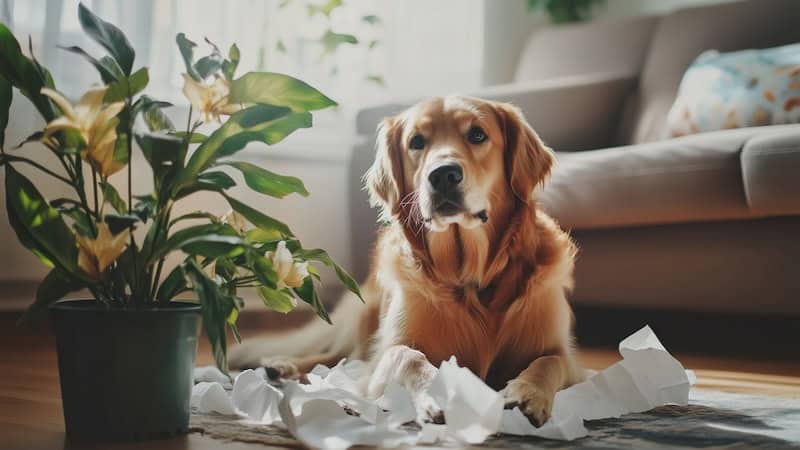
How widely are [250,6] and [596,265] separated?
1702 mm

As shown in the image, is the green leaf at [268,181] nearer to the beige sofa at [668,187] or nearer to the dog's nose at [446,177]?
the dog's nose at [446,177]

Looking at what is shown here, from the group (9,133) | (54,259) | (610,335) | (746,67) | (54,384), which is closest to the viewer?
(54,259)

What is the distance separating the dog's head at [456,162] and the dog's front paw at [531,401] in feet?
1.27

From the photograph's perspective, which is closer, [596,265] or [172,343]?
A: [172,343]

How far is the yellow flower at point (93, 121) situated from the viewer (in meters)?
1.04

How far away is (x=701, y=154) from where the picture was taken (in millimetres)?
2350

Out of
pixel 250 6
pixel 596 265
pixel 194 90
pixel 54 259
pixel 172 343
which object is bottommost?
pixel 596 265

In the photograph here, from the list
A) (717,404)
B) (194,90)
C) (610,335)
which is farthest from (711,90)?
(194,90)

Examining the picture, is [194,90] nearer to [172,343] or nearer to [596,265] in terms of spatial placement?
[172,343]

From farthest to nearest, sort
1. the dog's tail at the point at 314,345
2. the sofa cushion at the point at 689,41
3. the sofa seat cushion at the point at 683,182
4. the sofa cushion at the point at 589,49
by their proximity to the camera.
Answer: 1. the sofa cushion at the point at 589,49
2. the sofa cushion at the point at 689,41
3. the sofa seat cushion at the point at 683,182
4. the dog's tail at the point at 314,345

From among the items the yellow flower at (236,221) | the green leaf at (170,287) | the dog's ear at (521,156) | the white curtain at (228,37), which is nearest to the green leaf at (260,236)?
the yellow flower at (236,221)

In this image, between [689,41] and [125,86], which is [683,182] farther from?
[125,86]

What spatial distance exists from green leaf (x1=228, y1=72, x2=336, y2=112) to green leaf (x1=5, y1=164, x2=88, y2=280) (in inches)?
10.5

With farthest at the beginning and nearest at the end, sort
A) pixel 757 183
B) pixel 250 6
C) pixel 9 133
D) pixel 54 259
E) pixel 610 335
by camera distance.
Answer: pixel 250 6, pixel 610 335, pixel 9 133, pixel 757 183, pixel 54 259
